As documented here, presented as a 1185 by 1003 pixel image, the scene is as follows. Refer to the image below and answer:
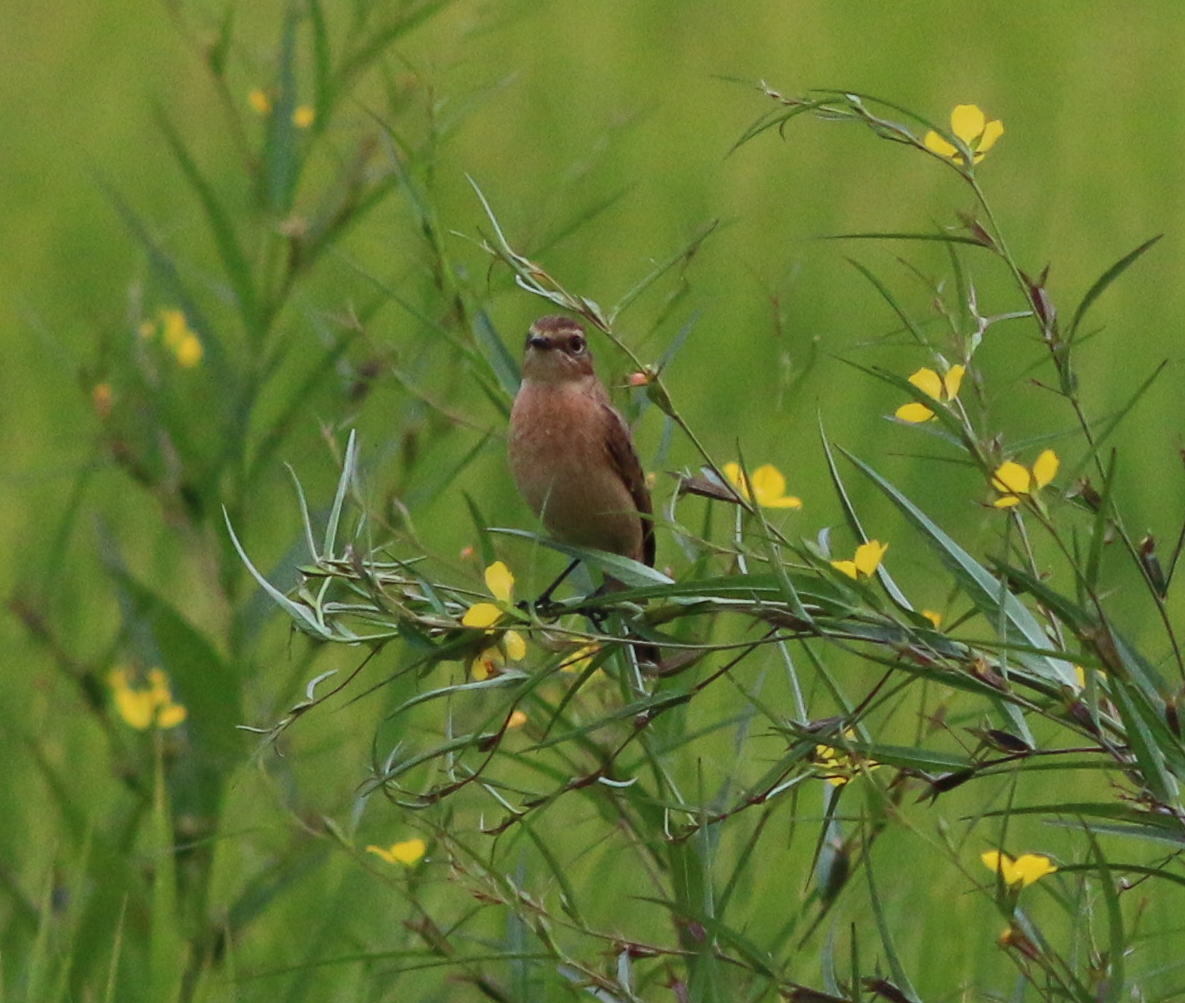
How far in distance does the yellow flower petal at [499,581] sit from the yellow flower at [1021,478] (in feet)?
1.59

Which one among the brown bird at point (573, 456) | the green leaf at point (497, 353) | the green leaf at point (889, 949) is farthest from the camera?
the brown bird at point (573, 456)

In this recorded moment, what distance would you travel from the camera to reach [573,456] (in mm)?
3807

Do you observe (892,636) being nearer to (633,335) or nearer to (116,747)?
(116,747)

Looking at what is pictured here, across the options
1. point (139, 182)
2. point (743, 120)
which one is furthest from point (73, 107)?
point (743, 120)

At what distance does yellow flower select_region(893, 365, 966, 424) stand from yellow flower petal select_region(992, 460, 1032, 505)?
11 cm

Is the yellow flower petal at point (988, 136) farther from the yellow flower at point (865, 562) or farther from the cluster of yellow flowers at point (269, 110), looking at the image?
the cluster of yellow flowers at point (269, 110)

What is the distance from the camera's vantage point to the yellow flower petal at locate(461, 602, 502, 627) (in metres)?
2.08

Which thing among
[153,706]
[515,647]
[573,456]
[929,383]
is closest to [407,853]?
[515,647]

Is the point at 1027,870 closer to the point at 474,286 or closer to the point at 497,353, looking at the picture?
the point at 497,353

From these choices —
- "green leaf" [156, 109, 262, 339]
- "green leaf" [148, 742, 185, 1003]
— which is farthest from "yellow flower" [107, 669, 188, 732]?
"green leaf" [156, 109, 262, 339]

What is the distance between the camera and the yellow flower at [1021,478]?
1952mm

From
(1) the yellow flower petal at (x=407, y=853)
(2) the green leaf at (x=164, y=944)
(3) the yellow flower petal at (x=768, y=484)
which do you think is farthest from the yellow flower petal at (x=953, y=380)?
(2) the green leaf at (x=164, y=944)

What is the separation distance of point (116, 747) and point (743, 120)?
7.70 metres

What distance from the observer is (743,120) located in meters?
11.1
